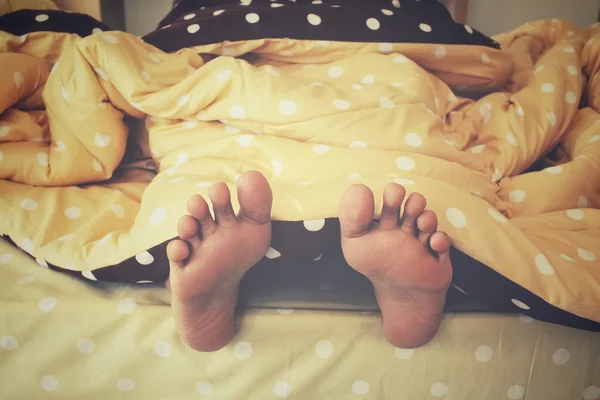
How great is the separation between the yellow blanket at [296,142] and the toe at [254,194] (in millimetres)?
55

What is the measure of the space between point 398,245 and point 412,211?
0.04 meters

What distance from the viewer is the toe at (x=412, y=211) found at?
45cm

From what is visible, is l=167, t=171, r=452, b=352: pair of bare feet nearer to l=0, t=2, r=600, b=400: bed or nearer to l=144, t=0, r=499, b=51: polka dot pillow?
l=0, t=2, r=600, b=400: bed

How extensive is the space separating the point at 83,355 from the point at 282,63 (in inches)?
22.4

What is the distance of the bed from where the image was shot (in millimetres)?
→ 552

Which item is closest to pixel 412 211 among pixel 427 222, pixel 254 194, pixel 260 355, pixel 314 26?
pixel 427 222

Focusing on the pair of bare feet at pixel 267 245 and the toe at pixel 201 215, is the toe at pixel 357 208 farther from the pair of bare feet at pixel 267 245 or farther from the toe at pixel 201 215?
the toe at pixel 201 215

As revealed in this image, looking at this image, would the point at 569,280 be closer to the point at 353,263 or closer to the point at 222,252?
the point at 353,263

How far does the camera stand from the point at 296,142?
2.01 feet

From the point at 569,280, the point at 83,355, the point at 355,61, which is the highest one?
the point at 355,61

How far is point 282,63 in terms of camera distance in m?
0.81

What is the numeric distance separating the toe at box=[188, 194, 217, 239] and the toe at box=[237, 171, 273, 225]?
0.04m

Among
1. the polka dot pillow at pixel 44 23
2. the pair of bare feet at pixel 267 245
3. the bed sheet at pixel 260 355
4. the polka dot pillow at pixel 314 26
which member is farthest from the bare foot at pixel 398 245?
the polka dot pillow at pixel 44 23

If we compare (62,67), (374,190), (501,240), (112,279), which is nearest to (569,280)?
(501,240)
